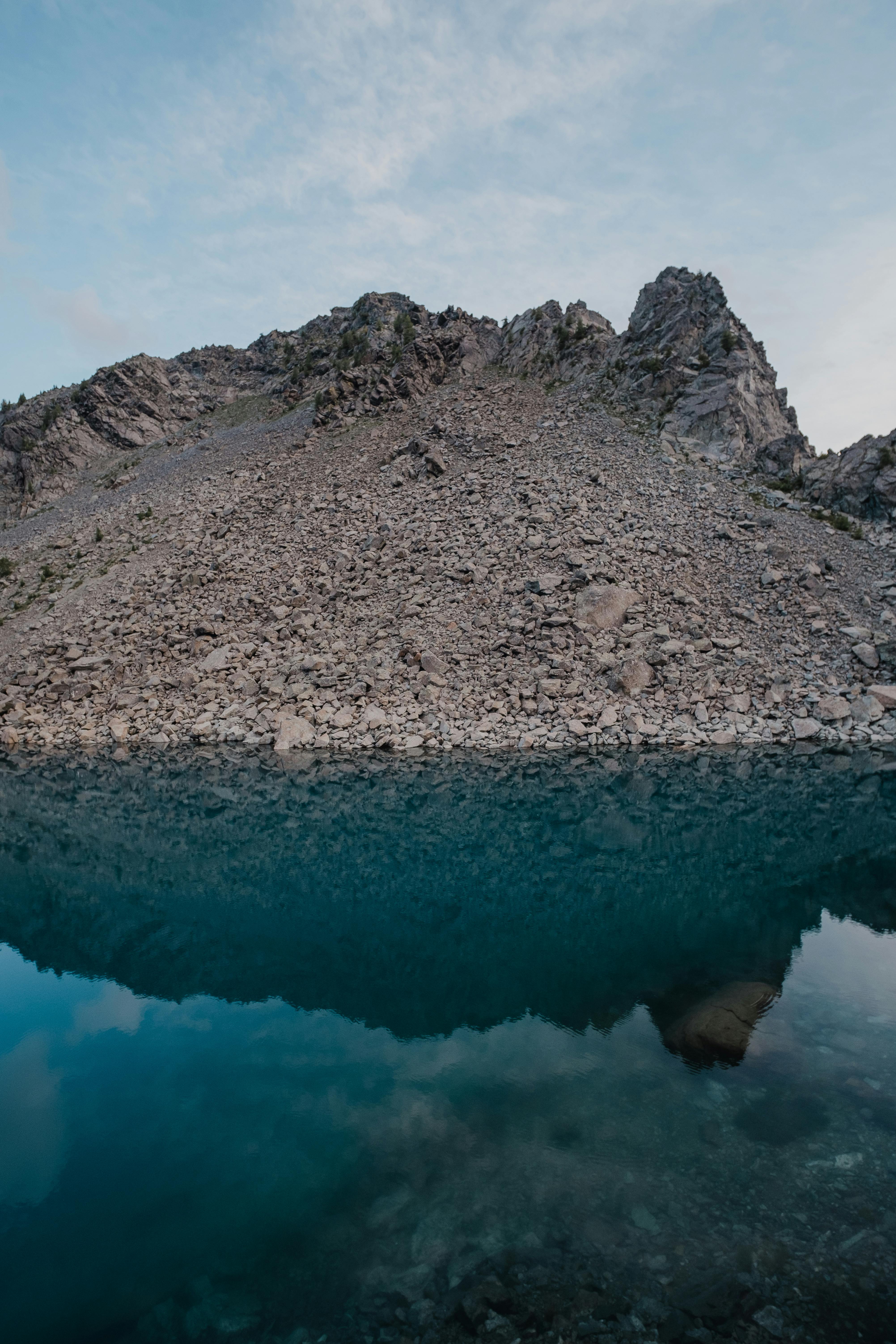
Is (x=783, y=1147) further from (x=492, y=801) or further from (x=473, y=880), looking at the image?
(x=492, y=801)

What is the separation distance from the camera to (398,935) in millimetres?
10758

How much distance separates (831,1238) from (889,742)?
68.7 ft

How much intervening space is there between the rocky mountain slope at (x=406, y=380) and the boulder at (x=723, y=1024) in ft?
108

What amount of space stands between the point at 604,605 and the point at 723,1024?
20.4 m

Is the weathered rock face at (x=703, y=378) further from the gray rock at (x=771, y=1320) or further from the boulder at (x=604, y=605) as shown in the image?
the gray rock at (x=771, y=1320)

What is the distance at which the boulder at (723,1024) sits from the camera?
717 centimetres

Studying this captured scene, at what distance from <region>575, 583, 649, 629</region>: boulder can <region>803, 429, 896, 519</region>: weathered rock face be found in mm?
13937

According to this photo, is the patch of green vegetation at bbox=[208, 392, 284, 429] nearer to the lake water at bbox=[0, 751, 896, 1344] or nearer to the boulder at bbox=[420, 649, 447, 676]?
the boulder at bbox=[420, 649, 447, 676]

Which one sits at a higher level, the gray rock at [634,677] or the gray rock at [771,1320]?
the gray rock at [634,677]

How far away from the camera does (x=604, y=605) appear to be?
2641cm

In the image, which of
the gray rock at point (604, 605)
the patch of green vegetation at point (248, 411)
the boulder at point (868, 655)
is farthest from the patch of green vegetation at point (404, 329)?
the boulder at point (868, 655)

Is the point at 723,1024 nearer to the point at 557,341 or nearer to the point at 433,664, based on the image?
the point at 433,664

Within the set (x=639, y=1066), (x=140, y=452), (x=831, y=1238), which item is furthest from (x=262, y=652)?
(x=140, y=452)

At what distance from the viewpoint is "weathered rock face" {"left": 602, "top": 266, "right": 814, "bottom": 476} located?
35.7m
